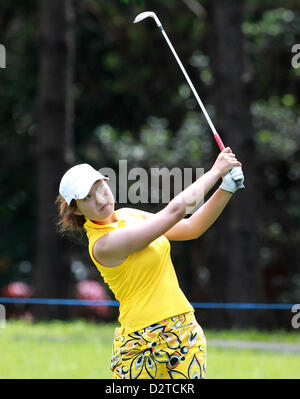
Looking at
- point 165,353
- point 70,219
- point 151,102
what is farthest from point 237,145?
point 165,353

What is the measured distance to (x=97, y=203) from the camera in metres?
4.11

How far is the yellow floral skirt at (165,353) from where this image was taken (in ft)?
13.3

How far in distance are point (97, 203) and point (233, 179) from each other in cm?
66

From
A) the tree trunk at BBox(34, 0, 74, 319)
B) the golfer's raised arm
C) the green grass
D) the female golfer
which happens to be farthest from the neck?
the tree trunk at BBox(34, 0, 74, 319)

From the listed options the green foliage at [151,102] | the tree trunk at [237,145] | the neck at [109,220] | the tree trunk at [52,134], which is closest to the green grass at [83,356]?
the tree trunk at [237,145]

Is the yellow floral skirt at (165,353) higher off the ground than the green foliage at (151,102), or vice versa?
the green foliage at (151,102)

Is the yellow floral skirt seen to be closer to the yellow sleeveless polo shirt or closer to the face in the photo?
the yellow sleeveless polo shirt

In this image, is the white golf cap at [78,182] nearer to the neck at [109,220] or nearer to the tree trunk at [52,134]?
the neck at [109,220]

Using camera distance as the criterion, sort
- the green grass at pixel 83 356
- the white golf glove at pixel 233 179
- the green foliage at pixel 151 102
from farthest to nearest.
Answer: the green foliage at pixel 151 102 < the green grass at pixel 83 356 < the white golf glove at pixel 233 179

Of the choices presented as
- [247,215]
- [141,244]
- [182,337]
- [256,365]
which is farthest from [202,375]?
[247,215]

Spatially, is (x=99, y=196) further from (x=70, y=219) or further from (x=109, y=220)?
(x=70, y=219)

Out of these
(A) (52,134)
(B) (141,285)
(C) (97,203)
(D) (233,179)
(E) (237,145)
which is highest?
(A) (52,134)

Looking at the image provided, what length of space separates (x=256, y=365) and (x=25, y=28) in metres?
13.4

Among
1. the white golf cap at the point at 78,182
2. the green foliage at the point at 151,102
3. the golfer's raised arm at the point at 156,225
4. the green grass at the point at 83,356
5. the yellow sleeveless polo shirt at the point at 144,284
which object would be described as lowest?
the green grass at the point at 83,356
